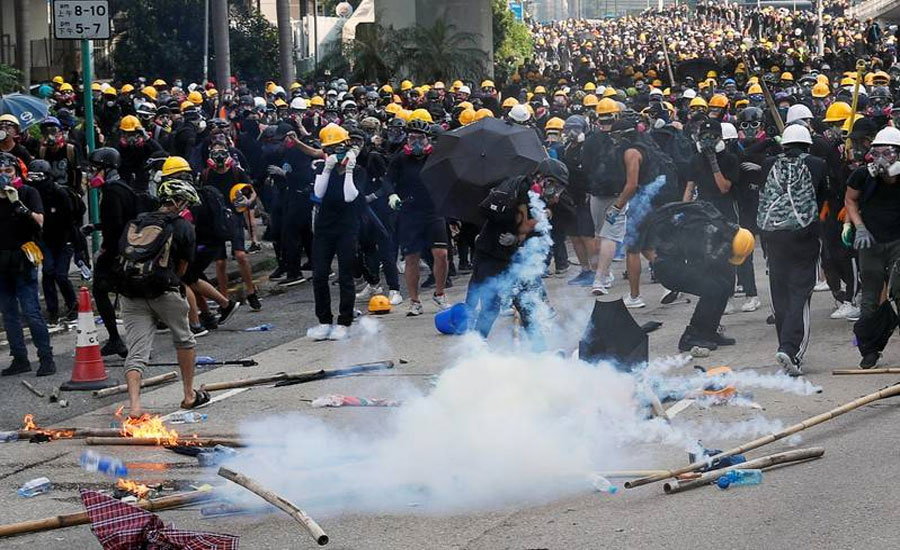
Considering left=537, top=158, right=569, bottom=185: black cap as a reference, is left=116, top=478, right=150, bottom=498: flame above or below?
below

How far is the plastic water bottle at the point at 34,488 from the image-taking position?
8.13 metres

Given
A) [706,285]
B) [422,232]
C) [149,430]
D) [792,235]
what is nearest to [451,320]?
[422,232]

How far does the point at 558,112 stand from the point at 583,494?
18043 mm

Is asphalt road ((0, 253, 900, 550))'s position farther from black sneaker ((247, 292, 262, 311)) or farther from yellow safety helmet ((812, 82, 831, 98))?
yellow safety helmet ((812, 82, 831, 98))

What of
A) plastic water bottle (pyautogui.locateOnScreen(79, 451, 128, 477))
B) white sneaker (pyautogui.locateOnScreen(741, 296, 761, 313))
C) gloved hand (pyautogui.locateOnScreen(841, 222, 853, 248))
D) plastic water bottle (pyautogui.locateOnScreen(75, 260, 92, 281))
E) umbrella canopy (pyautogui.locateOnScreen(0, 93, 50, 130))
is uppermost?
umbrella canopy (pyautogui.locateOnScreen(0, 93, 50, 130))

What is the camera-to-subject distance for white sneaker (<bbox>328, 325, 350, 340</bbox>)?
1343 centimetres

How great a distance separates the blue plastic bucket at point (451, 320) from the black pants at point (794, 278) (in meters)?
2.75

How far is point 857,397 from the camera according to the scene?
9.87 meters

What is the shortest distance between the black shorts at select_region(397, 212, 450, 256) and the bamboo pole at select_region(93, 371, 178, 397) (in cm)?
350

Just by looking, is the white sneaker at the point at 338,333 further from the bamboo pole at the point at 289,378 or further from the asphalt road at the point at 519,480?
the bamboo pole at the point at 289,378

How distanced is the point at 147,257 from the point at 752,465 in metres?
4.28

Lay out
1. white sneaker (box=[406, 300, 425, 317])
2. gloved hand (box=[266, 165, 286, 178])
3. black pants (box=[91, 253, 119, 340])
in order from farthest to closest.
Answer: gloved hand (box=[266, 165, 286, 178]) → white sneaker (box=[406, 300, 425, 317]) → black pants (box=[91, 253, 119, 340])

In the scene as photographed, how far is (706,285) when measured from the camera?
38.7 ft

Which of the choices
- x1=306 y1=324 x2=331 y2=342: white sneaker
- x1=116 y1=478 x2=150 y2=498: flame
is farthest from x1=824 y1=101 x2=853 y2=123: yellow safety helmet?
x1=116 y1=478 x2=150 y2=498: flame
